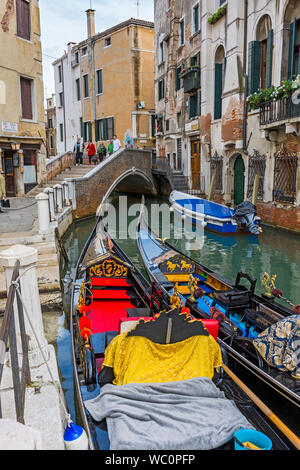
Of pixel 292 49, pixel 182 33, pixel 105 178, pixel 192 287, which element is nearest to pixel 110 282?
pixel 192 287

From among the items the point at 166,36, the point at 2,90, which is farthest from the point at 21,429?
the point at 166,36

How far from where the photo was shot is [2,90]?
10305 millimetres

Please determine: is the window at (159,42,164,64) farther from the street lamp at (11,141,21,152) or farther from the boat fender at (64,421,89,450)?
the boat fender at (64,421,89,450)

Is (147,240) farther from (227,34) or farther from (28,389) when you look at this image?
(227,34)

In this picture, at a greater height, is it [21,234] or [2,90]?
[2,90]

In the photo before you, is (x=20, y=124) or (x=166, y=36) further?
(x=166, y=36)

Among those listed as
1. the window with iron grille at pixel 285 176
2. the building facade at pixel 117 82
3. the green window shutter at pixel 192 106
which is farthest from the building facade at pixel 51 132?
the window with iron grille at pixel 285 176

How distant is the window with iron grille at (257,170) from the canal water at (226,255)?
3.80 ft

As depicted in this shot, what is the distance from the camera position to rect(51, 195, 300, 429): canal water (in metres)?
5.14

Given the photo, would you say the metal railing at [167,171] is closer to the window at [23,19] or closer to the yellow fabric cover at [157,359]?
the window at [23,19]

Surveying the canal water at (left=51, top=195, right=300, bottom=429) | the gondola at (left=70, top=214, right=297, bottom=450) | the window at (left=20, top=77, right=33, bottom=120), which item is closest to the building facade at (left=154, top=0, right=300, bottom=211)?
the canal water at (left=51, top=195, right=300, bottom=429)

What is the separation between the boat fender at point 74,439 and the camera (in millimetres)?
1762

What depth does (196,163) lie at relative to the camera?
14.9 metres
